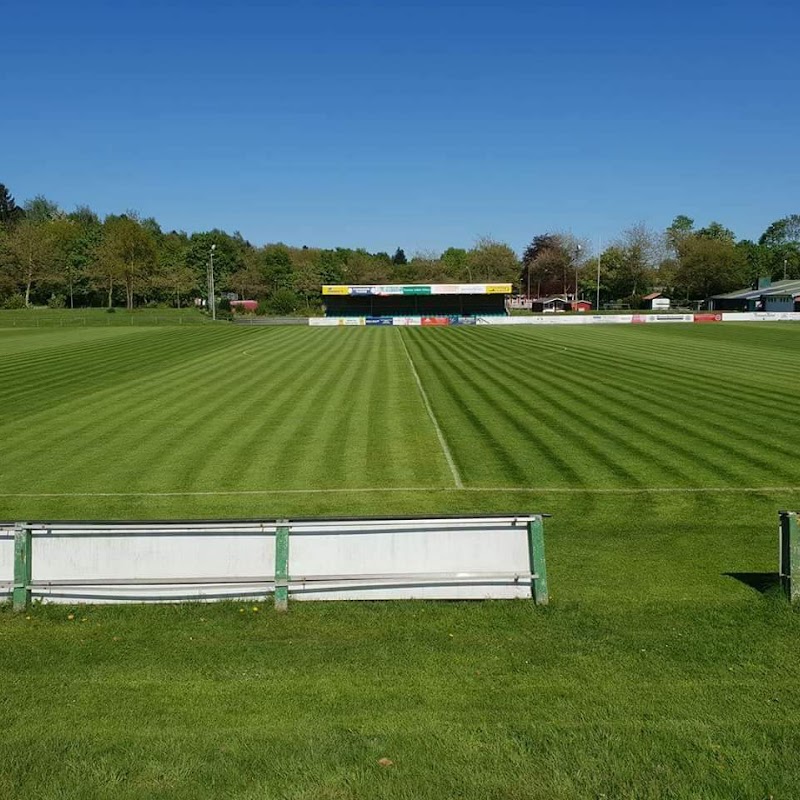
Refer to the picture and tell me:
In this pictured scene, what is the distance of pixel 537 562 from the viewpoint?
8.58m

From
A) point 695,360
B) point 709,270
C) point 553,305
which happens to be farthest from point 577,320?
point 709,270

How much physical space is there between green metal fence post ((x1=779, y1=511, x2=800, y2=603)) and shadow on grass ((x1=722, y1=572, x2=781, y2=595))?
0.26 meters

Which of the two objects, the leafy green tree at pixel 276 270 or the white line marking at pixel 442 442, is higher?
the leafy green tree at pixel 276 270

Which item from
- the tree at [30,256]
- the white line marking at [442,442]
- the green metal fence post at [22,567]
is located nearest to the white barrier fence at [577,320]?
the tree at [30,256]

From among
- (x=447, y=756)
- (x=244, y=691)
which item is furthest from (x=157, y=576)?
(x=447, y=756)

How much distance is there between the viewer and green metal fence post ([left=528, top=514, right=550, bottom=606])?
28.1ft

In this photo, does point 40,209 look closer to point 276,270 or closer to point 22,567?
point 276,270

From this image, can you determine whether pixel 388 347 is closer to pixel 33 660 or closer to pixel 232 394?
pixel 232 394

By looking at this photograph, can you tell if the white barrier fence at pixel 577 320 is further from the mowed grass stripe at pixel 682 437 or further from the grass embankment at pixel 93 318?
the mowed grass stripe at pixel 682 437

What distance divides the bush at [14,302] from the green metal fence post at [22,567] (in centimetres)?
10625

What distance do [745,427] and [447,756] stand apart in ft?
57.0

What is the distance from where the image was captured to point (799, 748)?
206 inches

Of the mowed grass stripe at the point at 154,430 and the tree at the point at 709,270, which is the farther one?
the tree at the point at 709,270

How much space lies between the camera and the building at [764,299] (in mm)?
98812
